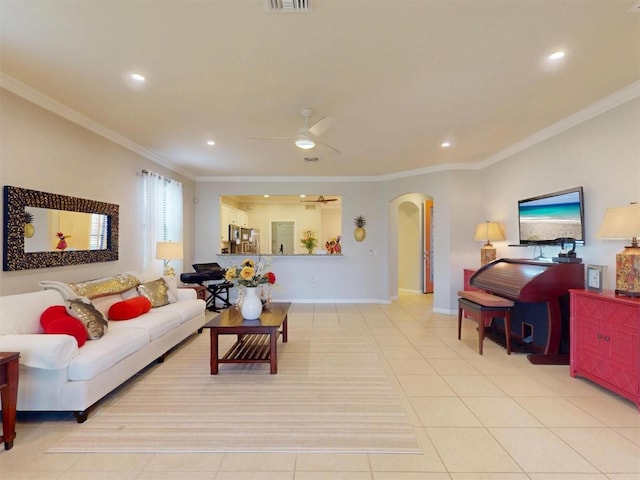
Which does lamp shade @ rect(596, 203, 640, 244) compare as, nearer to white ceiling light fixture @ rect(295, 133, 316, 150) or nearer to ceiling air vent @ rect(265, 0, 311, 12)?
white ceiling light fixture @ rect(295, 133, 316, 150)

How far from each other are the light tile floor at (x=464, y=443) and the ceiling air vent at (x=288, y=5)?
2695mm

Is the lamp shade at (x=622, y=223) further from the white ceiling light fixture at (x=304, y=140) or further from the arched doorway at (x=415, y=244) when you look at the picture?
the arched doorway at (x=415, y=244)

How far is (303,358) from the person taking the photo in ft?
11.7

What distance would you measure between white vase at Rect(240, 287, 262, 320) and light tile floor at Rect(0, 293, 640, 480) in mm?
1356

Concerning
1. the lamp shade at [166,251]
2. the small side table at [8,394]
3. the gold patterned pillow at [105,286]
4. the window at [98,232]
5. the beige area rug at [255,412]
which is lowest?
the beige area rug at [255,412]

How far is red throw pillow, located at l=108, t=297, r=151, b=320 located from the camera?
3383mm

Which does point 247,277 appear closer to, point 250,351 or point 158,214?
point 250,351

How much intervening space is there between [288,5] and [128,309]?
10.6ft

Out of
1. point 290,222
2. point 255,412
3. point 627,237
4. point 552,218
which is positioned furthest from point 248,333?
point 290,222

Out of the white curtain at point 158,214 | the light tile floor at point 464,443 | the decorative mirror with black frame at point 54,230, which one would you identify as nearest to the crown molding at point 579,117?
the light tile floor at point 464,443

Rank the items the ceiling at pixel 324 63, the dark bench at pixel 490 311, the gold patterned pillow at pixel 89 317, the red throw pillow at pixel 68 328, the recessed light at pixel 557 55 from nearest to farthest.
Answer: the ceiling at pixel 324 63
the recessed light at pixel 557 55
the red throw pillow at pixel 68 328
the gold patterned pillow at pixel 89 317
the dark bench at pixel 490 311

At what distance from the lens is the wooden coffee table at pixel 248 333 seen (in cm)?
312

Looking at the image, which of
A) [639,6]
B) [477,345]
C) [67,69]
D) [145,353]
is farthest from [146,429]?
[639,6]

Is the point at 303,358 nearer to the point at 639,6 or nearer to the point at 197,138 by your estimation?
the point at 197,138
